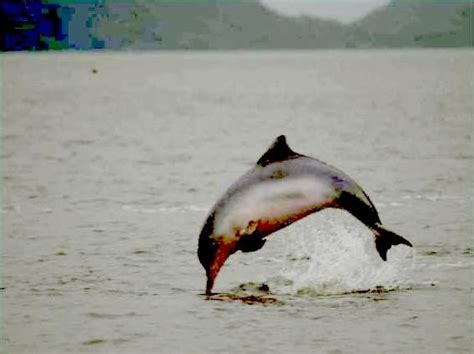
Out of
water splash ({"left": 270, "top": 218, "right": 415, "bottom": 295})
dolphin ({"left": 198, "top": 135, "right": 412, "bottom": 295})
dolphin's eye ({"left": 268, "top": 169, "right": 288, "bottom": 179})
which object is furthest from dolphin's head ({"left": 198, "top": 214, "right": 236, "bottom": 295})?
water splash ({"left": 270, "top": 218, "right": 415, "bottom": 295})

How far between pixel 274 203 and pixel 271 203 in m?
0.03

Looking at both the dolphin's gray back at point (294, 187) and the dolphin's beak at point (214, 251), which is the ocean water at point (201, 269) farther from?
the dolphin's gray back at point (294, 187)

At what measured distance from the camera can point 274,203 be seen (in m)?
9.41

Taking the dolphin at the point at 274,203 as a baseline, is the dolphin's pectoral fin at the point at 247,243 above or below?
below

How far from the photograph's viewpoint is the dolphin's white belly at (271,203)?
9.33 m

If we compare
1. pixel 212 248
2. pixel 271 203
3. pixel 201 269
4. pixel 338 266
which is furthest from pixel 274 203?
pixel 201 269

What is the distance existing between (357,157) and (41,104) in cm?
3966

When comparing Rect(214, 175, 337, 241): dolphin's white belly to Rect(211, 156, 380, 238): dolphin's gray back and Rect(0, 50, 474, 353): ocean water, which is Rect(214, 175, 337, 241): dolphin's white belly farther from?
Rect(0, 50, 474, 353): ocean water

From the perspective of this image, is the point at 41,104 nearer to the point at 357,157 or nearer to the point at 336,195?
the point at 357,157

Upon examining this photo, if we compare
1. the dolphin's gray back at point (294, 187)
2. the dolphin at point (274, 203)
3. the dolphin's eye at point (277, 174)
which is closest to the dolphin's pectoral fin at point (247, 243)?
the dolphin at point (274, 203)

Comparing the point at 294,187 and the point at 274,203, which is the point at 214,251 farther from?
the point at 294,187

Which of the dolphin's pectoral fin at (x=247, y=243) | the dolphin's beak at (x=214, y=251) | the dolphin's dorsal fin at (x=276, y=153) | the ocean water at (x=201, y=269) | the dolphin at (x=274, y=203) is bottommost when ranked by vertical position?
the ocean water at (x=201, y=269)

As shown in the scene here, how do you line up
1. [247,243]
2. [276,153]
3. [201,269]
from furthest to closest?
[201,269]
[276,153]
[247,243]

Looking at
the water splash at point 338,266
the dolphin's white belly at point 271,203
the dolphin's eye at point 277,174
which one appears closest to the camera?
the dolphin's white belly at point 271,203
